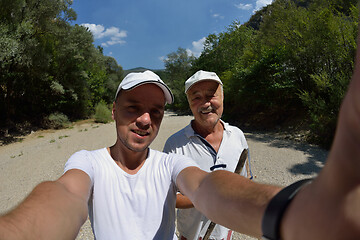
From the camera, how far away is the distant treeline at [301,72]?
8992 mm

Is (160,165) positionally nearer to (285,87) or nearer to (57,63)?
(285,87)

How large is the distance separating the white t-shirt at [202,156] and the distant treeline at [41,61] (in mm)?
12170

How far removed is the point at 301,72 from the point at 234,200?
12.9 m

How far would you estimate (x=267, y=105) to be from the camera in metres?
13.6

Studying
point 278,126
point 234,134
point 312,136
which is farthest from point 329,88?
point 234,134

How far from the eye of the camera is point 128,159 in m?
1.47

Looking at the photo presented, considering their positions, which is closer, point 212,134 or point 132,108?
point 132,108

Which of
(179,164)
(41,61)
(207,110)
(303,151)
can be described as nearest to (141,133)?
(179,164)

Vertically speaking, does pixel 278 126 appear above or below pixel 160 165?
below

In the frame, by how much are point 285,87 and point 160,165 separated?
1241 cm

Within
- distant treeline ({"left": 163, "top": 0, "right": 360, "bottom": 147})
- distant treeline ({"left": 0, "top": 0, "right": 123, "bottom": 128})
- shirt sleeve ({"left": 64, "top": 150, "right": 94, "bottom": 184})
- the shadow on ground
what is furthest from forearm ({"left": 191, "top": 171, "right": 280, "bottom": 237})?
distant treeline ({"left": 0, "top": 0, "right": 123, "bottom": 128})

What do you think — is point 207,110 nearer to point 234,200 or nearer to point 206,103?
point 206,103

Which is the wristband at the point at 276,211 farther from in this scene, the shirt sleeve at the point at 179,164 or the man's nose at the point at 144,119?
the man's nose at the point at 144,119

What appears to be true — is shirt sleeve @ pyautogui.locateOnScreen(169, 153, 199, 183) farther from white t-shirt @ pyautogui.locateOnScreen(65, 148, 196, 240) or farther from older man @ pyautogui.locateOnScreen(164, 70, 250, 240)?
older man @ pyautogui.locateOnScreen(164, 70, 250, 240)
